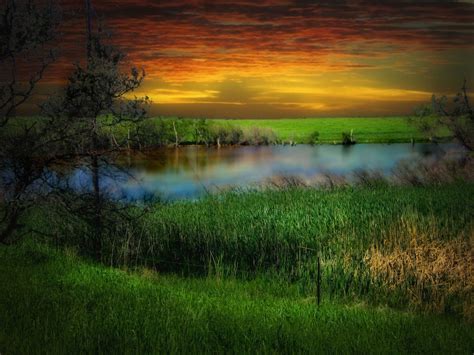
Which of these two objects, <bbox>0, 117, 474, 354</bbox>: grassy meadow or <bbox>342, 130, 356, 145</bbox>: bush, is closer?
<bbox>0, 117, 474, 354</bbox>: grassy meadow

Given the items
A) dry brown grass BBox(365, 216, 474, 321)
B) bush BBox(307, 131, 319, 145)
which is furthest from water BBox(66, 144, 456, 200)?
bush BBox(307, 131, 319, 145)

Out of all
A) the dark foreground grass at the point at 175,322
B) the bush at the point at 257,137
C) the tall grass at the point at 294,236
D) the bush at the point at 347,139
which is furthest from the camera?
the bush at the point at 347,139

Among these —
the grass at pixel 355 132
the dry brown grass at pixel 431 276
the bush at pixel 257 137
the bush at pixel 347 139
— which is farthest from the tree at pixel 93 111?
the bush at pixel 347 139

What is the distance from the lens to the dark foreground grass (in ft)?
23.6

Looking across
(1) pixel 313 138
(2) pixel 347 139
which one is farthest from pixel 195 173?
(1) pixel 313 138

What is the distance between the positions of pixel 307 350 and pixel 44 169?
6.66 m

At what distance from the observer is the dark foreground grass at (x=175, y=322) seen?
7203mm

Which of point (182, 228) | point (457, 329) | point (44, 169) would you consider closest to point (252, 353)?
point (457, 329)

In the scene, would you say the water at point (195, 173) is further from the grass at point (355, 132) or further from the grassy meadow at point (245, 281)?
the grass at point (355, 132)

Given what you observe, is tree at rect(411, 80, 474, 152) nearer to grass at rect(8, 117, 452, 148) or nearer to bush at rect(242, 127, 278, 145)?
grass at rect(8, 117, 452, 148)

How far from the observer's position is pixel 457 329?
8.89 m

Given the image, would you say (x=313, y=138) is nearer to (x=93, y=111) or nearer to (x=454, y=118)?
A: (x=454, y=118)

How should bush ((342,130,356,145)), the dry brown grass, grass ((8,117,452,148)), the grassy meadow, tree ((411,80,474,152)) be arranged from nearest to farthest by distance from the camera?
the grassy meadow, the dry brown grass, tree ((411,80,474,152)), grass ((8,117,452,148)), bush ((342,130,356,145))

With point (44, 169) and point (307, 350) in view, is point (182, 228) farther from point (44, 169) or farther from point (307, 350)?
point (307, 350)
